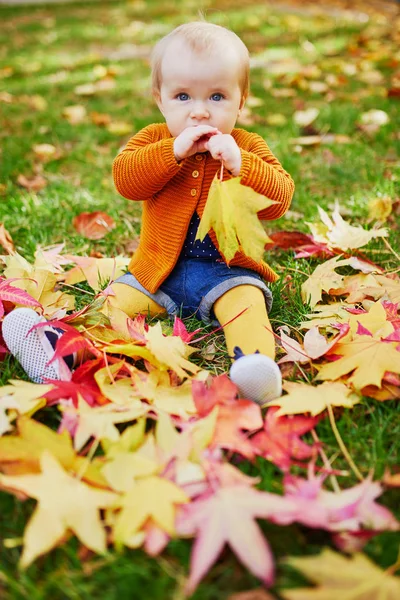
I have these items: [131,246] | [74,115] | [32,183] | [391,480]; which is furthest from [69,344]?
[74,115]

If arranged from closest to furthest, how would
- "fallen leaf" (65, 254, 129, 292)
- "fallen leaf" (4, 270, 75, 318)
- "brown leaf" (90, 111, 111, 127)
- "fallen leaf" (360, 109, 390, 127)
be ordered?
1. "fallen leaf" (4, 270, 75, 318)
2. "fallen leaf" (65, 254, 129, 292)
3. "fallen leaf" (360, 109, 390, 127)
4. "brown leaf" (90, 111, 111, 127)

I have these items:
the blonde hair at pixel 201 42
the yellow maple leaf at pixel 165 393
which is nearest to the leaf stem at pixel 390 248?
the blonde hair at pixel 201 42

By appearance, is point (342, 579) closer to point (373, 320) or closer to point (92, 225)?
point (373, 320)

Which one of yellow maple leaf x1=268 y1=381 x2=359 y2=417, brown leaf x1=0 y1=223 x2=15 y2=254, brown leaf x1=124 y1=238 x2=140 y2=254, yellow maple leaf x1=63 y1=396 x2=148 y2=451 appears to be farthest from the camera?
brown leaf x1=124 y1=238 x2=140 y2=254

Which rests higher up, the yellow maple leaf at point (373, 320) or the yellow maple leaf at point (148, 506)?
the yellow maple leaf at point (148, 506)

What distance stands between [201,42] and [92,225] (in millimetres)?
844

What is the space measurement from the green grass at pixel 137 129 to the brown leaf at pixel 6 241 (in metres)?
0.05

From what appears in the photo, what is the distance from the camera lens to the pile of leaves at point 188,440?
93 cm

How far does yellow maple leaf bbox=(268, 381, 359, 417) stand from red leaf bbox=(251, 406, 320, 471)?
18 millimetres

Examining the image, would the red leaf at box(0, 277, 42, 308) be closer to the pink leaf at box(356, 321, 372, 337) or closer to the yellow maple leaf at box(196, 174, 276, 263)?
the yellow maple leaf at box(196, 174, 276, 263)

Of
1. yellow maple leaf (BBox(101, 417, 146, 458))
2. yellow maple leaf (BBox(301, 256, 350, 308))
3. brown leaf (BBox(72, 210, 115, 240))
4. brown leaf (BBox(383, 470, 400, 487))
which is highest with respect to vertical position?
yellow maple leaf (BBox(101, 417, 146, 458))

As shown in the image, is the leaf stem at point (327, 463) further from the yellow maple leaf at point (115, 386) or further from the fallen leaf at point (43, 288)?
the fallen leaf at point (43, 288)

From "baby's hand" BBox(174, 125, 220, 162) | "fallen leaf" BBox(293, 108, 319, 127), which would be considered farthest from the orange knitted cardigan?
"fallen leaf" BBox(293, 108, 319, 127)

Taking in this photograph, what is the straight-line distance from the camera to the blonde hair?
145 cm
